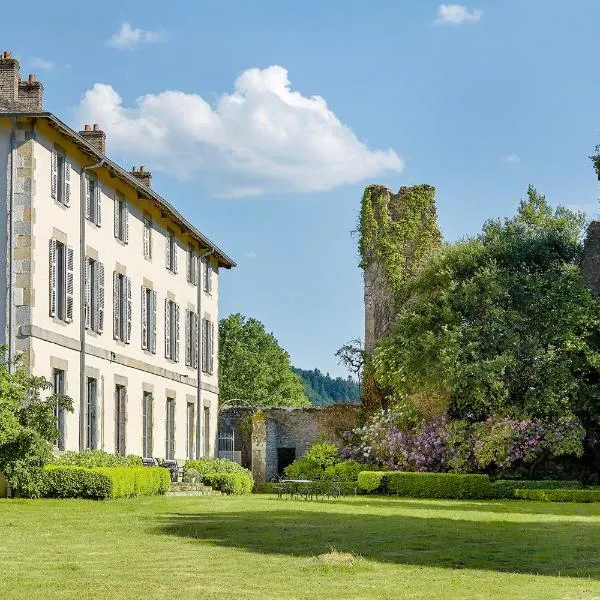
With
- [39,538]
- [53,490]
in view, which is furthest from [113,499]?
[39,538]

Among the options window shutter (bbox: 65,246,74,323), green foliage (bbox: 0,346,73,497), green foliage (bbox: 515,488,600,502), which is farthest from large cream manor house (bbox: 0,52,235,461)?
green foliage (bbox: 515,488,600,502)

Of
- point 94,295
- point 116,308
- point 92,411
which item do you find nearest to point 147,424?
point 116,308

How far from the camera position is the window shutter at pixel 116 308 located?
105 ft

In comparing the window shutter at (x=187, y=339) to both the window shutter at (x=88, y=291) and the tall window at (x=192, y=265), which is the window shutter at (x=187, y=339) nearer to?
the tall window at (x=192, y=265)

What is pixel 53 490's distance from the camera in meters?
24.9

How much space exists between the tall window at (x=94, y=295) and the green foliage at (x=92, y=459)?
309cm

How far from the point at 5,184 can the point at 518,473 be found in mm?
19521

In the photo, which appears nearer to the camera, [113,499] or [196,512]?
[196,512]

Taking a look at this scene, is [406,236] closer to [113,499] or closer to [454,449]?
[454,449]

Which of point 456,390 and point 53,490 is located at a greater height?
point 456,390

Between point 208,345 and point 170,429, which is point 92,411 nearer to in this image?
point 170,429

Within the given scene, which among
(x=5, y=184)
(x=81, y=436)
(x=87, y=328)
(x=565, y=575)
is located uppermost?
(x=5, y=184)

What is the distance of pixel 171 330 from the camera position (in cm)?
3778

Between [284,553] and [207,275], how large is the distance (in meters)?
28.7
